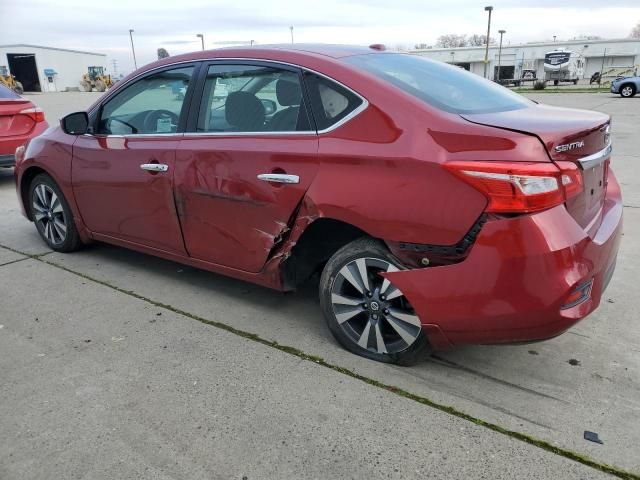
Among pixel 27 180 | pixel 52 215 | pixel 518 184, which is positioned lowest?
pixel 52 215

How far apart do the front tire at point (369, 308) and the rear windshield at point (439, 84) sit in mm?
828

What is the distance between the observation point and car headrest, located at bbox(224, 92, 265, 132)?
3213 millimetres

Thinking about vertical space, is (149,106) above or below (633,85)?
above

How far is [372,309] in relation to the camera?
2848 millimetres

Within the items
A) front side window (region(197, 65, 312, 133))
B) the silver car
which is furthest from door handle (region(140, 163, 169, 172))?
the silver car

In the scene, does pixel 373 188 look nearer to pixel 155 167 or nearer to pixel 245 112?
pixel 245 112

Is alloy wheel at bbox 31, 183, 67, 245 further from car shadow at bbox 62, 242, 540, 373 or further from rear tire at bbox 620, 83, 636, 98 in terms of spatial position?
rear tire at bbox 620, 83, 636, 98

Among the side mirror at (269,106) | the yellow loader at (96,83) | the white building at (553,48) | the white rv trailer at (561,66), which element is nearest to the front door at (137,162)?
the side mirror at (269,106)

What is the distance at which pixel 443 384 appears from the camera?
274 cm

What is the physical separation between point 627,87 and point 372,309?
26.4 m

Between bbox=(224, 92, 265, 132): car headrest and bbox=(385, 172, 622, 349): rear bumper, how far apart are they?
4.29ft

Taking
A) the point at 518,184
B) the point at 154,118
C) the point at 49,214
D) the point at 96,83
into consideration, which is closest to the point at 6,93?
the point at 49,214

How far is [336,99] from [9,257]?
3.52 meters

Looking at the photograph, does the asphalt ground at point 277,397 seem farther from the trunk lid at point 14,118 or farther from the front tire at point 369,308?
the trunk lid at point 14,118
